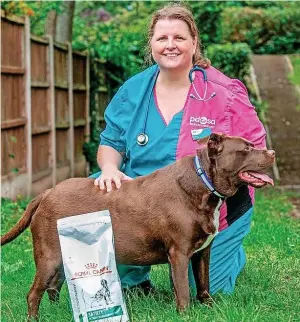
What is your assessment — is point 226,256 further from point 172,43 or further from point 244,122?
point 172,43

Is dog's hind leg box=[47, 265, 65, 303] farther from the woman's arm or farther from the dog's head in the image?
the dog's head

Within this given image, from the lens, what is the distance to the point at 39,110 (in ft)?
38.1

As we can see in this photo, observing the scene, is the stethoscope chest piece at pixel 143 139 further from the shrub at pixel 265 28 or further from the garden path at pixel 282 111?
the shrub at pixel 265 28

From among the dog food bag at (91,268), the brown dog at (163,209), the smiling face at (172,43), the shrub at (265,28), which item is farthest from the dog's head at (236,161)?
the shrub at (265,28)

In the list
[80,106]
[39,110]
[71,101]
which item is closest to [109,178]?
[39,110]

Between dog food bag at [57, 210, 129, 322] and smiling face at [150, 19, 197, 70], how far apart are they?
1152mm

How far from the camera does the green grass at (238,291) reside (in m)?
4.36

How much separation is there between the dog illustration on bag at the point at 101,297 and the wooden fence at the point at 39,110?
5521 millimetres

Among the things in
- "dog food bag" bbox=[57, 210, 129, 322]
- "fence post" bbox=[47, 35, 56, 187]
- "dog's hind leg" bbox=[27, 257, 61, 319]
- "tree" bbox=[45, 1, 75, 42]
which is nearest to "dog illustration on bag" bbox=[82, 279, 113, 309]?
"dog food bag" bbox=[57, 210, 129, 322]

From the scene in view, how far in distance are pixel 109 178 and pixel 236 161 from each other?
824 millimetres

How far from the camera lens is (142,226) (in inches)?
175

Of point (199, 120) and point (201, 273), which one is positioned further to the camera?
point (199, 120)

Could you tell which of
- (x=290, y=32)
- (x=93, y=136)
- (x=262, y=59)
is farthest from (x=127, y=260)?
(x=290, y=32)

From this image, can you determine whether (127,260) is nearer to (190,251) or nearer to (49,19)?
(190,251)
